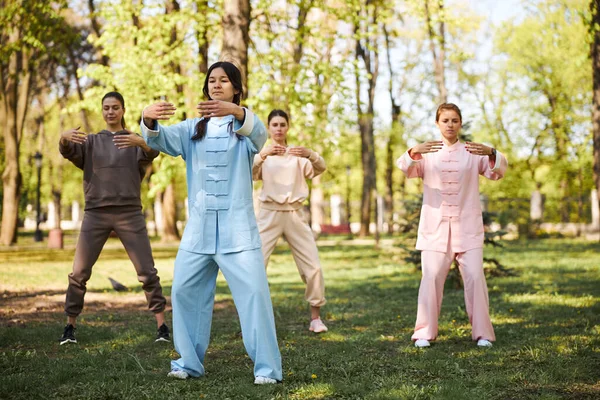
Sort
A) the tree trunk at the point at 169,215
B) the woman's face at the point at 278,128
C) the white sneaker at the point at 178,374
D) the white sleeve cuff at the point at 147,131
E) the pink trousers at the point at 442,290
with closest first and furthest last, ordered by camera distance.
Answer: the white sleeve cuff at the point at 147,131 < the white sneaker at the point at 178,374 < the pink trousers at the point at 442,290 < the woman's face at the point at 278,128 < the tree trunk at the point at 169,215

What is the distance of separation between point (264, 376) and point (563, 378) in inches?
84.8

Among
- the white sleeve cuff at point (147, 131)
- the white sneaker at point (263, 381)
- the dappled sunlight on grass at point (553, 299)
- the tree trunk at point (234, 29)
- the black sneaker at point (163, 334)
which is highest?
the tree trunk at point (234, 29)

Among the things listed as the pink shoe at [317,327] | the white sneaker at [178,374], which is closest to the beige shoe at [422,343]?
the pink shoe at [317,327]

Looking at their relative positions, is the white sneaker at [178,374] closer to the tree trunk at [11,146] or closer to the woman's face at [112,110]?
the woman's face at [112,110]

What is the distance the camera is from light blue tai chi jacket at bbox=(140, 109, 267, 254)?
498cm

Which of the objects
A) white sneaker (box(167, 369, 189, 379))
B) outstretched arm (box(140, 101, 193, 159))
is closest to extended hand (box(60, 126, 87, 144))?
outstretched arm (box(140, 101, 193, 159))

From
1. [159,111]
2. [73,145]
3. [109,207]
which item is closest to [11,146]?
[73,145]

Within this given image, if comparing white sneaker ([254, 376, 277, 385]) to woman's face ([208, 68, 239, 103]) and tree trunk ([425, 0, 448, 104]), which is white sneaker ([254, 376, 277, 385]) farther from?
tree trunk ([425, 0, 448, 104])

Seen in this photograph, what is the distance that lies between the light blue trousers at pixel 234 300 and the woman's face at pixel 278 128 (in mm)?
2377

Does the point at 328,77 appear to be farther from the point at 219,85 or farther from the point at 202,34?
the point at 219,85

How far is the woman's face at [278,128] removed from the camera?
285 inches

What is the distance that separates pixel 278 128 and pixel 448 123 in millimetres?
1697

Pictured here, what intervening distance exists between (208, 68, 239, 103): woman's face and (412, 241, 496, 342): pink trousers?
2.78 m

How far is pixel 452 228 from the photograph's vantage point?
6.70m
